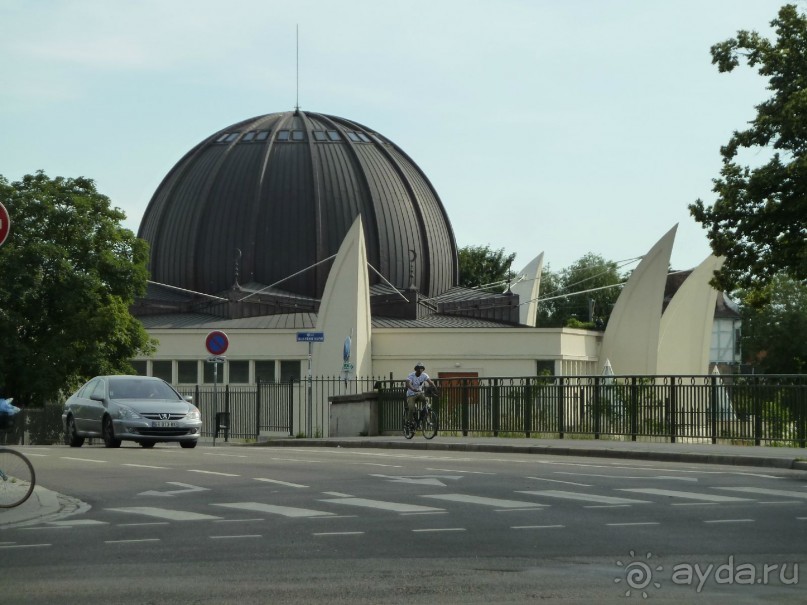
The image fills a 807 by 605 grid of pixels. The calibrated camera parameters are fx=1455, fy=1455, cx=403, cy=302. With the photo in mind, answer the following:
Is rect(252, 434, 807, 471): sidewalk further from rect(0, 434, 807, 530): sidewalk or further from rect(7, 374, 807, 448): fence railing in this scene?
rect(7, 374, 807, 448): fence railing

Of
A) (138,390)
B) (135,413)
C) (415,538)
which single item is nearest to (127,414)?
(135,413)

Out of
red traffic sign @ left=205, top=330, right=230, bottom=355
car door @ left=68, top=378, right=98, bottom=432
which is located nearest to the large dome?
red traffic sign @ left=205, top=330, right=230, bottom=355

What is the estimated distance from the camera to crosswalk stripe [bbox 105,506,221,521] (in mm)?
13328

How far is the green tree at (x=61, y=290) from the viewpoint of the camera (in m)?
47.5

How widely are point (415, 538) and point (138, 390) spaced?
735 inches

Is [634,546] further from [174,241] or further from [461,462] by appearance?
[174,241]

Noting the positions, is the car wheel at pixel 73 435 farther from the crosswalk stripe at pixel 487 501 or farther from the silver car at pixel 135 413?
the crosswalk stripe at pixel 487 501

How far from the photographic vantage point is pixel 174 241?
2950 inches

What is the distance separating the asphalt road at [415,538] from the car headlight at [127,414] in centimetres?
848

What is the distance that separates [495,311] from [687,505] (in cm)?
6289

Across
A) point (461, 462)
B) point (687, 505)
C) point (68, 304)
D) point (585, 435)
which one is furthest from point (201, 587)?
point (68, 304)

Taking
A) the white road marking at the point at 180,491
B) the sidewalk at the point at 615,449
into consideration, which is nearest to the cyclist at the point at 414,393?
the sidewalk at the point at 615,449

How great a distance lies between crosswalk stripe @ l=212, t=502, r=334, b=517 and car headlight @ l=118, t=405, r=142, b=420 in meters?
13.7

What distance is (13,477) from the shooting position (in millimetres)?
14094
